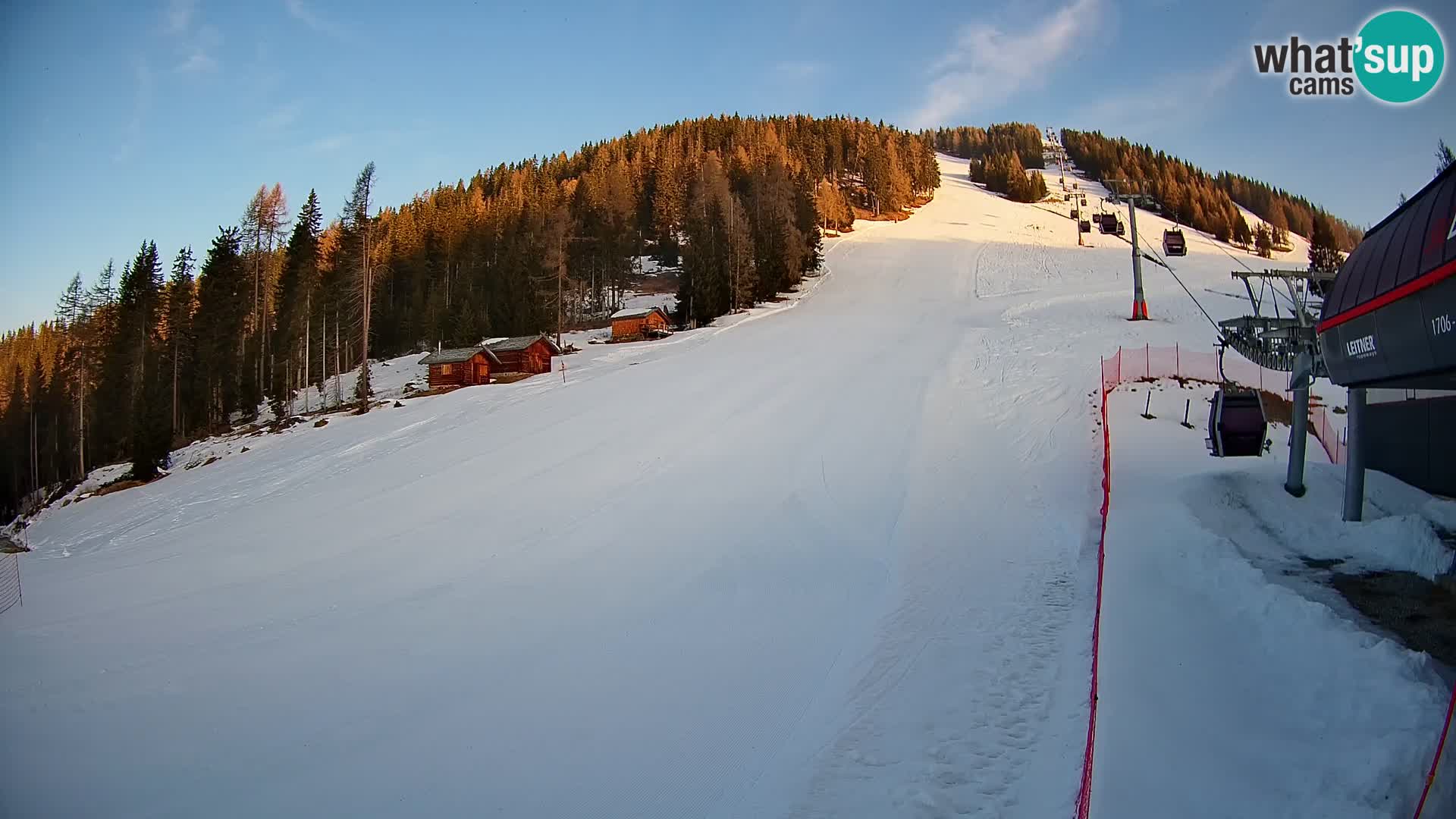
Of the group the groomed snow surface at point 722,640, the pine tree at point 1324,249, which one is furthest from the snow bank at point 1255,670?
the pine tree at point 1324,249

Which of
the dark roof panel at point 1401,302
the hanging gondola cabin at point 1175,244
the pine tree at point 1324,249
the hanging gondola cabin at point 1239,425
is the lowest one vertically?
the hanging gondola cabin at point 1239,425

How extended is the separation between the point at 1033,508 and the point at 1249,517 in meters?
3.56

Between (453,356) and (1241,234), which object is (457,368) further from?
(1241,234)

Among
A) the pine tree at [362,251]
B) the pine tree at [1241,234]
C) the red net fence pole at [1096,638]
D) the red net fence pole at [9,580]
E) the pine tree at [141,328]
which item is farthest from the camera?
the pine tree at [1241,234]

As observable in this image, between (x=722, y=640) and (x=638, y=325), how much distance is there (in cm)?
4501

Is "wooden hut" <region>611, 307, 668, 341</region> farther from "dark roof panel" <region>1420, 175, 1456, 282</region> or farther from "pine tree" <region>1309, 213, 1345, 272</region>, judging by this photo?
"pine tree" <region>1309, 213, 1345, 272</region>

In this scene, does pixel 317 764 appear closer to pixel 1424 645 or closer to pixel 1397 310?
pixel 1424 645

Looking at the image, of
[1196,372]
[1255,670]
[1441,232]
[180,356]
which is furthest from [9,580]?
[180,356]

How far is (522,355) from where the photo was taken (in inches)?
1756

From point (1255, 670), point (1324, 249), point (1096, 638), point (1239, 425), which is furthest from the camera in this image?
point (1324, 249)

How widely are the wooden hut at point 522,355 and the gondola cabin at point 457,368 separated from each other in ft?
7.17

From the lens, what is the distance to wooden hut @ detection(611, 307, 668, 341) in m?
52.6

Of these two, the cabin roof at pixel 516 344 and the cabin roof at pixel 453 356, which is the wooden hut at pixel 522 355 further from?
the cabin roof at pixel 453 356

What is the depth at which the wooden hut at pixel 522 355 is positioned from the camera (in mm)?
44531
